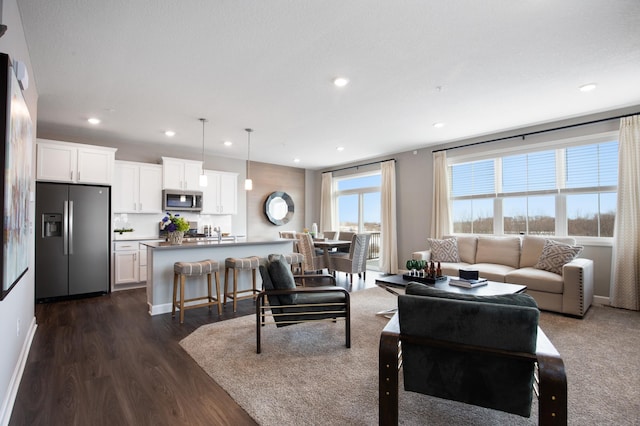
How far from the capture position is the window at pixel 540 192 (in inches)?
178

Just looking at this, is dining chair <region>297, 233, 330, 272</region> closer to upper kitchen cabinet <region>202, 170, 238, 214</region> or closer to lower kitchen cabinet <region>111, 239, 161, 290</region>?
upper kitchen cabinet <region>202, 170, 238, 214</region>

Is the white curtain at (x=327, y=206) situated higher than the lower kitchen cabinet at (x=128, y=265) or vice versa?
the white curtain at (x=327, y=206)

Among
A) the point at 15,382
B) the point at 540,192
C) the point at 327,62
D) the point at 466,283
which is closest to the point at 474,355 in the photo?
the point at 466,283

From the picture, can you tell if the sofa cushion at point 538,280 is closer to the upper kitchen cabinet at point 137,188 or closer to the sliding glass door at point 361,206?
the sliding glass door at point 361,206

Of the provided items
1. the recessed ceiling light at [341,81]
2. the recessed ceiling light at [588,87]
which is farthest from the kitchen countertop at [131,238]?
the recessed ceiling light at [588,87]

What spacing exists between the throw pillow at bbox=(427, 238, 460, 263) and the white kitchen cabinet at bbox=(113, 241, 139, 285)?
5.15 meters

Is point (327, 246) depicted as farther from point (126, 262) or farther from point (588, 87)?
point (588, 87)

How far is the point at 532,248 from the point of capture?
15.2ft

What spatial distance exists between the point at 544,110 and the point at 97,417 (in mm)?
5704

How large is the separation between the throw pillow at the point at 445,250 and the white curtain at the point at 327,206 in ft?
11.8

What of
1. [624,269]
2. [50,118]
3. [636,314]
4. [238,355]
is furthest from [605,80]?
[50,118]

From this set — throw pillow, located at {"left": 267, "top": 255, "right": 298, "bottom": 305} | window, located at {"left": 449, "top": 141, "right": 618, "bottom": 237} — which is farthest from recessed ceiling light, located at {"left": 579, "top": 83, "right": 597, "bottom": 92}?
throw pillow, located at {"left": 267, "top": 255, "right": 298, "bottom": 305}

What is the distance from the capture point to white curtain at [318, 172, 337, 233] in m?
8.59

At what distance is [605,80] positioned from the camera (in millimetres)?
3447
